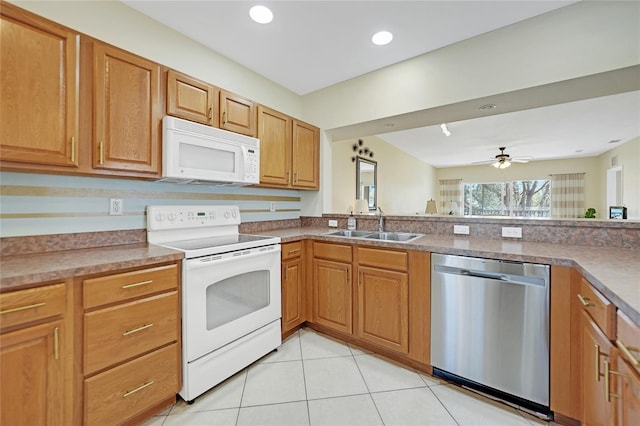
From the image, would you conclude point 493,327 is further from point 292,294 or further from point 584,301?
point 292,294

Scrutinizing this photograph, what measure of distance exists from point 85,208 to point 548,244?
10.0 feet

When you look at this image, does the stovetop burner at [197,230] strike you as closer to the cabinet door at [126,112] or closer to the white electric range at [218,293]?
the white electric range at [218,293]

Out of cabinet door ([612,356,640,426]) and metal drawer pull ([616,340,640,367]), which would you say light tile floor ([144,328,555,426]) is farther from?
metal drawer pull ([616,340,640,367])

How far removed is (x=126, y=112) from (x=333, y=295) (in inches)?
77.6

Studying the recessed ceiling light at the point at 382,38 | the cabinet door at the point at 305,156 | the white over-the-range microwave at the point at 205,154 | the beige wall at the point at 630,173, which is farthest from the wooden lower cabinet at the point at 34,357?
the beige wall at the point at 630,173

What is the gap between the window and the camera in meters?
7.58

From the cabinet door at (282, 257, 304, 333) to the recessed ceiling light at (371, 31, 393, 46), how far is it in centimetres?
192

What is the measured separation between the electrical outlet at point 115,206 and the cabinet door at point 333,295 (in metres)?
1.51

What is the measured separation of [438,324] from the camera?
5.95 ft

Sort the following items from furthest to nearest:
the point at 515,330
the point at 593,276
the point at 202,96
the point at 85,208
Answer: 1. the point at 202,96
2. the point at 85,208
3. the point at 515,330
4. the point at 593,276

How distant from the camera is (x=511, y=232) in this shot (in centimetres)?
204

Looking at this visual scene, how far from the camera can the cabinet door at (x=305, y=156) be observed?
2.76 m

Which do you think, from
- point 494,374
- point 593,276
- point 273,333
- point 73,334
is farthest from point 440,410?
point 73,334

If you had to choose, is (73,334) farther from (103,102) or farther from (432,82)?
(432,82)
